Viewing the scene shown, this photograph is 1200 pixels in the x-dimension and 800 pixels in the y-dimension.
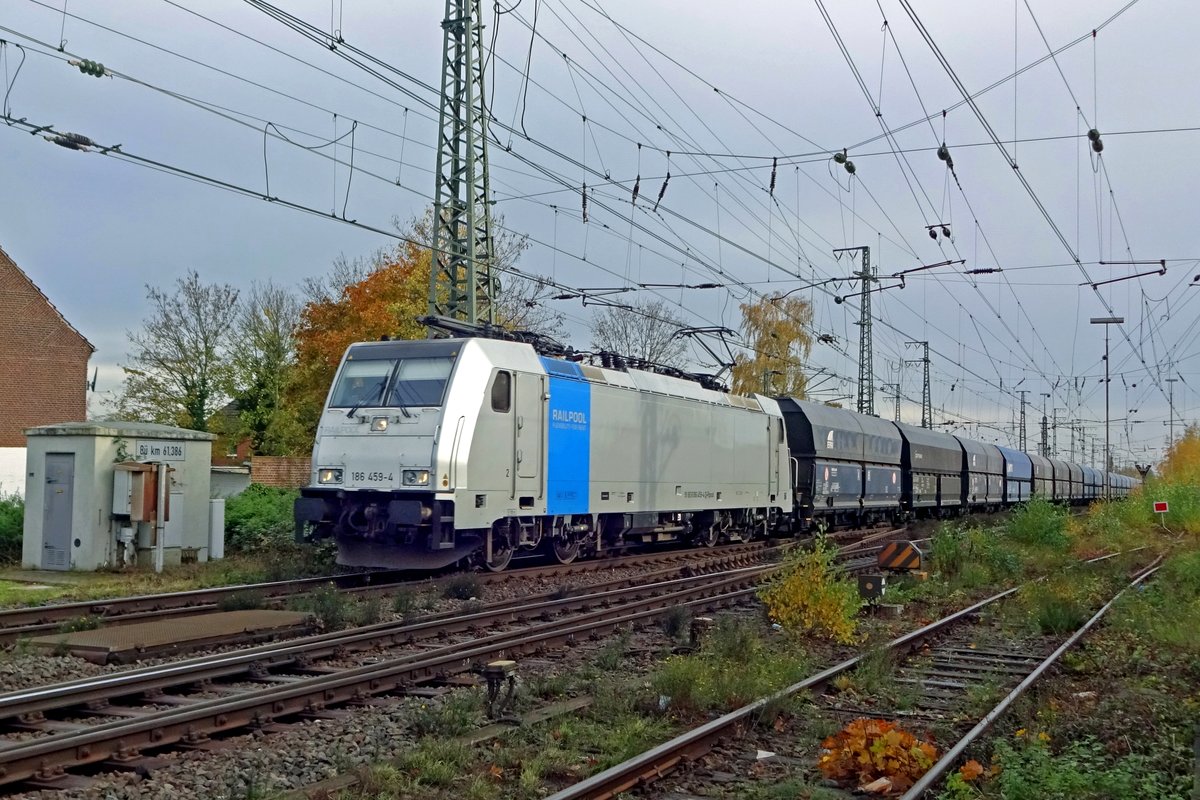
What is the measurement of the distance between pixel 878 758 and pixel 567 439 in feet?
36.7

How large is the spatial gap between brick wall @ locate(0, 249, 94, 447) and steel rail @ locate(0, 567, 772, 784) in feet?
104

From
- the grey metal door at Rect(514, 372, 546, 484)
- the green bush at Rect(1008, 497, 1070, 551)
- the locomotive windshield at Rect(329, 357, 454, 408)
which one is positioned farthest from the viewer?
the green bush at Rect(1008, 497, 1070, 551)

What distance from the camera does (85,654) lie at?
9.41m

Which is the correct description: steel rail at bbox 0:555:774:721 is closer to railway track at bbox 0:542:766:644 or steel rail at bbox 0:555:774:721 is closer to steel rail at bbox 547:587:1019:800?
railway track at bbox 0:542:766:644

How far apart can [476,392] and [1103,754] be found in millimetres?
9821

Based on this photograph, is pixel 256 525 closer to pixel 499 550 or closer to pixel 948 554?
pixel 499 550

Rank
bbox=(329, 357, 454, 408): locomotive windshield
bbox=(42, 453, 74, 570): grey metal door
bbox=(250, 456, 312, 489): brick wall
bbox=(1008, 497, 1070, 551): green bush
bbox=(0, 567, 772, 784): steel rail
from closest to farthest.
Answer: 1. bbox=(0, 567, 772, 784): steel rail
2. bbox=(329, 357, 454, 408): locomotive windshield
3. bbox=(42, 453, 74, 570): grey metal door
4. bbox=(1008, 497, 1070, 551): green bush
5. bbox=(250, 456, 312, 489): brick wall

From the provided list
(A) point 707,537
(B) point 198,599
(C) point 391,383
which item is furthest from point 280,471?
(B) point 198,599

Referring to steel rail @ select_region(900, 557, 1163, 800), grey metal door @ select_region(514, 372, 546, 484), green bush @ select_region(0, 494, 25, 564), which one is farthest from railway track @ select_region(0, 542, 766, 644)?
steel rail @ select_region(900, 557, 1163, 800)

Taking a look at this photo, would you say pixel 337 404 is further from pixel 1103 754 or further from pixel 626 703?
pixel 1103 754

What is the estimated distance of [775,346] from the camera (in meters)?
49.6

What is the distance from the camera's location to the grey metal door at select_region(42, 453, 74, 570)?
16.4m

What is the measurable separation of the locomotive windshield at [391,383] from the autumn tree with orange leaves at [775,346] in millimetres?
33742

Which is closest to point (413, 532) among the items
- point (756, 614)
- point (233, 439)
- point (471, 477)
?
point (471, 477)
